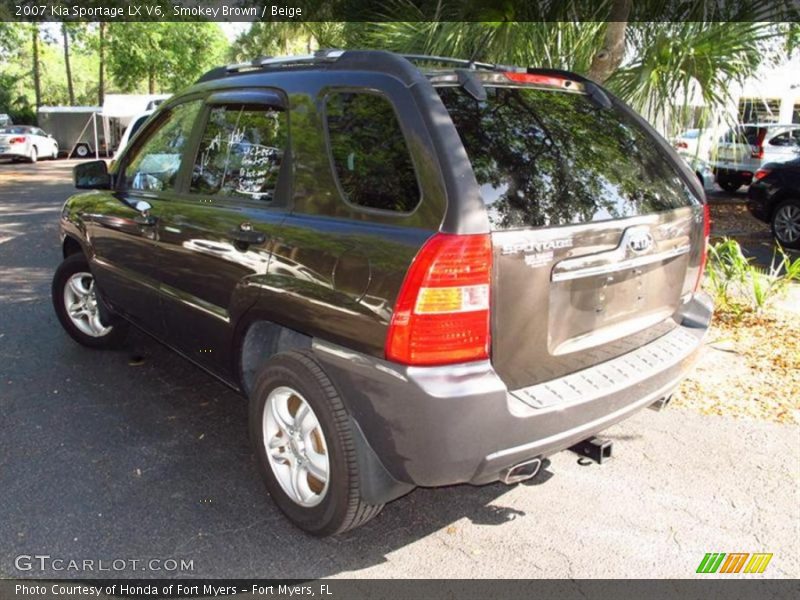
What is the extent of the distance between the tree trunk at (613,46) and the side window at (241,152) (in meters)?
4.08

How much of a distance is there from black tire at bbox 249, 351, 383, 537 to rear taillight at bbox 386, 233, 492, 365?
0.38 meters

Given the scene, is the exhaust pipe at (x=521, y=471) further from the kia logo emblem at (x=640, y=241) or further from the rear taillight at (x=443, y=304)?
the kia logo emblem at (x=640, y=241)

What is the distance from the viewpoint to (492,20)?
6582 mm

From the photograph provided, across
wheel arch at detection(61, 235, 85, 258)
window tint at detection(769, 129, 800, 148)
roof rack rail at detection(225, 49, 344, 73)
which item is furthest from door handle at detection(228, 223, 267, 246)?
window tint at detection(769, 129, 800, 148)

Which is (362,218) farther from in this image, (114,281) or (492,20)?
(492,20)

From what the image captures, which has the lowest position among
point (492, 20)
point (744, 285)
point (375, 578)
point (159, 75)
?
point (375, 578)

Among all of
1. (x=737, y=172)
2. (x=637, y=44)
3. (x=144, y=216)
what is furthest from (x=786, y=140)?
(x=144, y=216)

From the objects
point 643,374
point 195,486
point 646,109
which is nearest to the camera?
point 643,374

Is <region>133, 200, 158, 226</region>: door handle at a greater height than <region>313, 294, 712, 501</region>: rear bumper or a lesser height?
greater

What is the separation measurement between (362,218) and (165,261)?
5.27ft

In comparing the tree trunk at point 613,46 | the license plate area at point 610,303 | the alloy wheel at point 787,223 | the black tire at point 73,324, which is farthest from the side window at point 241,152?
the alloy wheel at point 787,223

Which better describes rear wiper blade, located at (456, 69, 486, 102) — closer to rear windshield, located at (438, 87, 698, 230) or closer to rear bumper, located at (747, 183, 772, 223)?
rear windshield, located at (438, 87, 698, 230)

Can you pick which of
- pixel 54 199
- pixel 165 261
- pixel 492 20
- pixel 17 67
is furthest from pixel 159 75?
pixel 165 261

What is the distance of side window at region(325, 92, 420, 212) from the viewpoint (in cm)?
252
